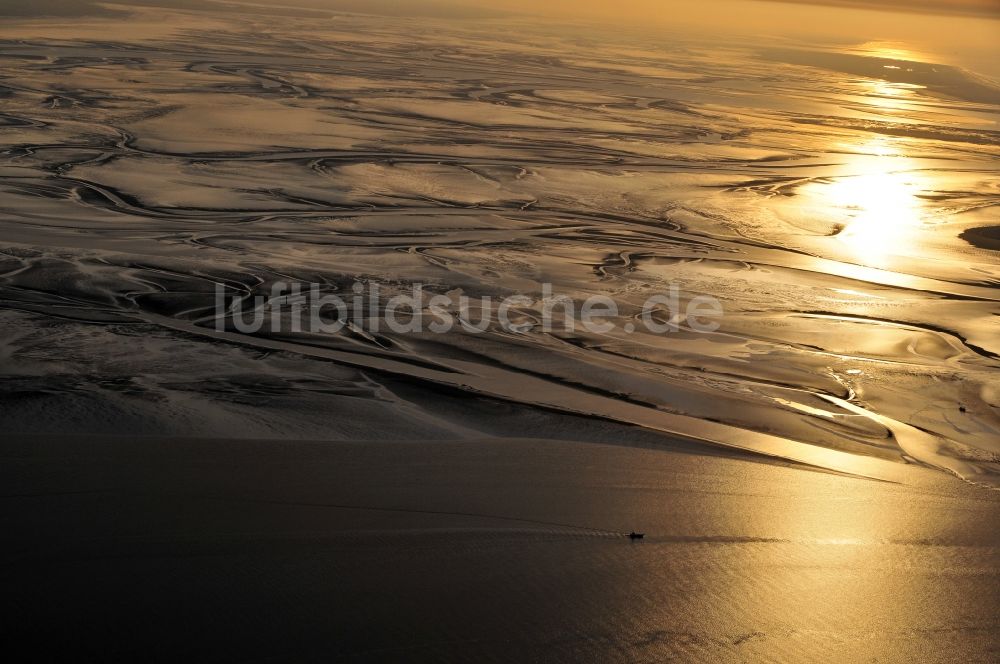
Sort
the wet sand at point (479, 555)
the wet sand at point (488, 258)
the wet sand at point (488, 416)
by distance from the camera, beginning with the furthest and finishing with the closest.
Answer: the wet sand at point (488, 258) < the wet sand at point (488, 416) < the wet sand at point (479, 555)

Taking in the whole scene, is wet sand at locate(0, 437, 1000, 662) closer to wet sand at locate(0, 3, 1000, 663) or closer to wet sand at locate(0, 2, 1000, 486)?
wet sand at locate(0, 3, 1000, 663)

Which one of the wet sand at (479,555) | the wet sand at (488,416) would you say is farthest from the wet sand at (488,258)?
the wet sand at (479,555)

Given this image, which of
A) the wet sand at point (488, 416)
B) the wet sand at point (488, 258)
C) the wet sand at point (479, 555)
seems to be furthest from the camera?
the wet sand at point (488, 258)

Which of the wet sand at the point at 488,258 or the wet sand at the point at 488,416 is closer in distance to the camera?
the wet sand at the point at 488,416

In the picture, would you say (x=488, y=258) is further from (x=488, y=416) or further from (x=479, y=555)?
(x=479, y=555)

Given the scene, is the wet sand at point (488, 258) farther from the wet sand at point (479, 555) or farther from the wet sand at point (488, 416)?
the wet sand at point (479, 555)

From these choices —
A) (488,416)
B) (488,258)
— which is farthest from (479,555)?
(488,258)

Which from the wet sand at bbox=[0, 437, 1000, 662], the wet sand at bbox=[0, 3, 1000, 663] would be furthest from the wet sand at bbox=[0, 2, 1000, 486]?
the wet sand at bbox=[0, 437, 1000, 662]

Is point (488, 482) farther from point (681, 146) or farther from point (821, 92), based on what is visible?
point (821, 92)

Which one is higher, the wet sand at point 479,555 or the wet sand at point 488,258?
the wet sand at point 488,258
